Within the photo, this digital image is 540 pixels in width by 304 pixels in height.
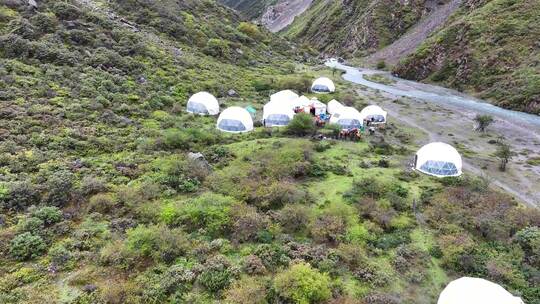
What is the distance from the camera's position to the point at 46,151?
29.5m

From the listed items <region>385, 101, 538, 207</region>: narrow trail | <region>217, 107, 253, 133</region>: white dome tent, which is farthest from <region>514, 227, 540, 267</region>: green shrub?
<region>217, 107, 253, 133</region>: white dome tent

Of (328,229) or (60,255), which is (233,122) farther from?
(60,255)

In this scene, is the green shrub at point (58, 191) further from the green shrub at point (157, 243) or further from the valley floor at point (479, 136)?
the valley floor at point (479, 136)

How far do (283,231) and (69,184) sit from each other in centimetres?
1497

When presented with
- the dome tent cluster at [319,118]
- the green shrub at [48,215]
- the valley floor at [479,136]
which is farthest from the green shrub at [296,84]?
the green shrub at [48,215]

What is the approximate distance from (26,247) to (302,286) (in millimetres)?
14784

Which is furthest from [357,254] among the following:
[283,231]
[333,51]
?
[333,51]

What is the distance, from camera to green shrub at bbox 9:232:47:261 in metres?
19.1

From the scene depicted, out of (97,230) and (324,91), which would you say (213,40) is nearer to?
(324,91)

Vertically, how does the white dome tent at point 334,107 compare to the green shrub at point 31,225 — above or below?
above

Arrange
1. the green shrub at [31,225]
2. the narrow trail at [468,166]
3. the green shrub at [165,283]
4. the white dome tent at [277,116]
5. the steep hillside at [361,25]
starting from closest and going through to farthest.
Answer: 1. the green shrub at [165,283]
2. the green shrub at [31,225]
3. the narrow trail at [468,166]
4. the white dome tent at [277,116]
5. the steep hillside at [361,25]

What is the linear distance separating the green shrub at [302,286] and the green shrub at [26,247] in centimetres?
1288

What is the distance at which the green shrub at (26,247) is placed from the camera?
19062 millimetres

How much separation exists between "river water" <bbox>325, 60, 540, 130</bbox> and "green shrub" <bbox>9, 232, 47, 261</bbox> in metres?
57.2
